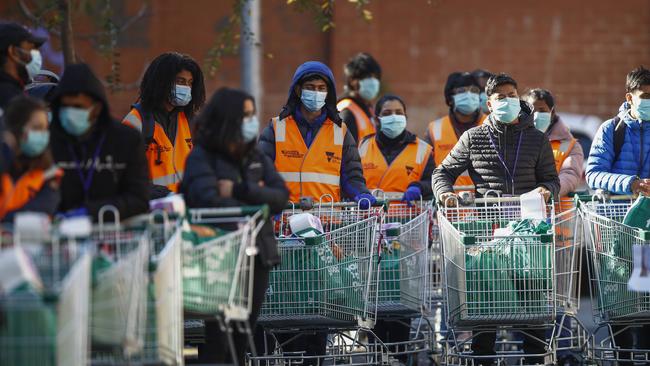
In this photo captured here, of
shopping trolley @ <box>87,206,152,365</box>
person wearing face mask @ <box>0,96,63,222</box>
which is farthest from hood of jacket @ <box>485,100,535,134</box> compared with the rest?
person wearing face mask @ <box>0,96,63,222</box>

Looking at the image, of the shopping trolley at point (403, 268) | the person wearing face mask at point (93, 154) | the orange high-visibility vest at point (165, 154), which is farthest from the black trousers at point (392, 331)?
the person wearing face mask at point (93, 154)

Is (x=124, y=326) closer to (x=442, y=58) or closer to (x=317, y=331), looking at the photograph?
(x=317, y=331)

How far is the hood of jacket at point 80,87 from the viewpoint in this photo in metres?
7.78

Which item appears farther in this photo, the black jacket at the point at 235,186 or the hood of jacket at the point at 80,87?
the black jacket at the point at 235,186

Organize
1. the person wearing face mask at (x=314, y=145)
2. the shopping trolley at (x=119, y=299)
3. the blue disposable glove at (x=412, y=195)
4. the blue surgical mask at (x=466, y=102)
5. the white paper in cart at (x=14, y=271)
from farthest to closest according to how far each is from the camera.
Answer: the blue surgical mask at (x=466, y=102) → the blue disposable glove at (x=412, y=195) → the person wearing face mask at (x=314, y=145) → the shopping trolley at (x=119, y=299) → the white paper in cart at (x=14, y=271)

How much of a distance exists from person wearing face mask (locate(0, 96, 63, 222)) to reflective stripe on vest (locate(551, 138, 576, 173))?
5.23 m

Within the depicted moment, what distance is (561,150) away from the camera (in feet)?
38.1

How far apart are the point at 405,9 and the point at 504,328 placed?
40.0 feet

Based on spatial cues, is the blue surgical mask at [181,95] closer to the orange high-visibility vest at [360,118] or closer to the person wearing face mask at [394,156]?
the person wearing face mask at [394,156]

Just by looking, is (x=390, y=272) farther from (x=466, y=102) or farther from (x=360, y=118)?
(x=360, y=118)

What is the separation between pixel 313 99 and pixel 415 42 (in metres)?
11.1

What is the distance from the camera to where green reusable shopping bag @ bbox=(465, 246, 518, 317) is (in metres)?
9.23

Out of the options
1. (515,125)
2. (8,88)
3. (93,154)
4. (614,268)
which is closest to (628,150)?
(515,125)

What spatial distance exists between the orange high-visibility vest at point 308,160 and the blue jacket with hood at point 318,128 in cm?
A: 4
